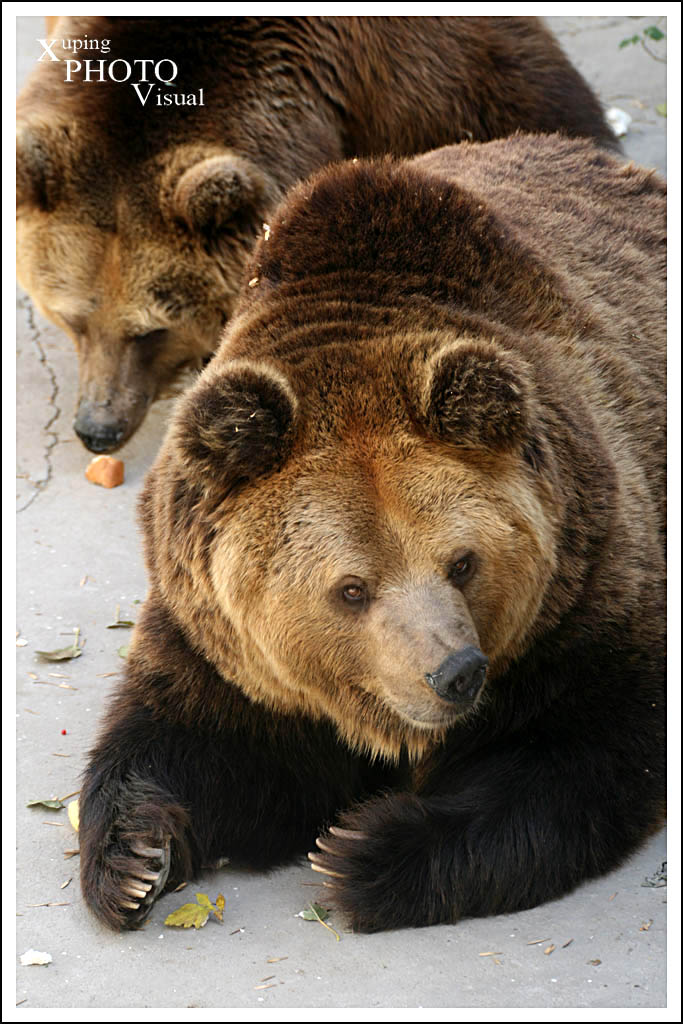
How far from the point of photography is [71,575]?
6.38 metres

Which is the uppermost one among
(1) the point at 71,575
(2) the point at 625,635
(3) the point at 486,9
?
(3) the point at 486,9

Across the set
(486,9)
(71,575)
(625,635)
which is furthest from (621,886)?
(486,9)

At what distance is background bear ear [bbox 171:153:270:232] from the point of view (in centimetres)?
706

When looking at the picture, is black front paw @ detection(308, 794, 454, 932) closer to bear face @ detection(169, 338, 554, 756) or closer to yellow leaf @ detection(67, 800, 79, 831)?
bear face @ detection(169, 338, 554, 756)

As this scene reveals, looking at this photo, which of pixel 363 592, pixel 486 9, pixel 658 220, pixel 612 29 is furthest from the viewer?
pixel 612 29

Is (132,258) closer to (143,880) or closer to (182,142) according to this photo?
(182,142)

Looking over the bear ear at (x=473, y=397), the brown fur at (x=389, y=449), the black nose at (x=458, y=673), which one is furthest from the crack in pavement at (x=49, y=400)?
the black nose at (x=458, y=673)

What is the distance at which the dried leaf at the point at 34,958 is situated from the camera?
13.3 ft

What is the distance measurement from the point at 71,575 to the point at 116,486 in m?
0.95

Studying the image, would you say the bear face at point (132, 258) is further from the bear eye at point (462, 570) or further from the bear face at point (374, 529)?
the bear eye at point (462, 570)

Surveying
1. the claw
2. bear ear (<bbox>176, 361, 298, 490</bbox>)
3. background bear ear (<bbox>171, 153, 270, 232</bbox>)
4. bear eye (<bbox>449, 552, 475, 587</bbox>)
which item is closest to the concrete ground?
the claw

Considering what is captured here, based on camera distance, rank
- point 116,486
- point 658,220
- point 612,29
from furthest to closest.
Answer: point 612,29 → point 116,486 → point 658,220

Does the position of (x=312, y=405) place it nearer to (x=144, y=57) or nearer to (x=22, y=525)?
(x=22, y=525)

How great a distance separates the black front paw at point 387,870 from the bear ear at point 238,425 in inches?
46.8
